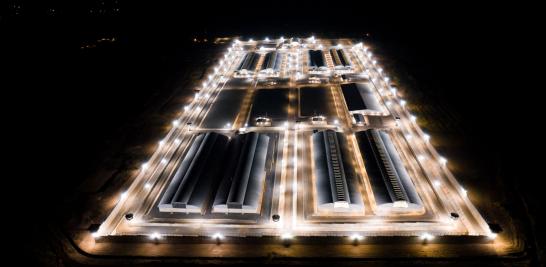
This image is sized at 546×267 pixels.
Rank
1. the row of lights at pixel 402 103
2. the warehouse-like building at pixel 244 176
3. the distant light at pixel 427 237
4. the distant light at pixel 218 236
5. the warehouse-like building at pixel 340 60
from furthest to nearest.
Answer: the warehouse-like building at pixel 340 60 → the row of lights at pixel 402 103 → the warehouse-like building at pixel 244 176 → the distant light at pixel 218 236 → the distant light at pixel 427 237

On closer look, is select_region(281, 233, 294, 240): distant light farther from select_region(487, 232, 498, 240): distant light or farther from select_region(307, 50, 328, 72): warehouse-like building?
select_region(307, 50, 328, 72): warehouse-like building

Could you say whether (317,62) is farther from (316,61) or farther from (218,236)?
(218,236)

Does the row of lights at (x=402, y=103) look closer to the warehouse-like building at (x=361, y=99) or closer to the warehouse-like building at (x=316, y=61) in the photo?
the warehouse-like building at (x=361, y=99)

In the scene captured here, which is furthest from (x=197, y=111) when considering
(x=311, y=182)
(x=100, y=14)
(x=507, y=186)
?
(x=100, y=14)

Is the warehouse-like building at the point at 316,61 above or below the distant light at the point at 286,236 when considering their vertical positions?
above

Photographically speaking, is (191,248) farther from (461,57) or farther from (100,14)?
(100,14)

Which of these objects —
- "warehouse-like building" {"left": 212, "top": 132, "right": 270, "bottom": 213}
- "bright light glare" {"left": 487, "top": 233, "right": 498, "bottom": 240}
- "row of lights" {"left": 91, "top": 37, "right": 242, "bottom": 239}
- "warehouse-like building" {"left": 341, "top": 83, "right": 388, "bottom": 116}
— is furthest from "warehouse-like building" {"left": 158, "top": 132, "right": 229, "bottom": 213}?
"bright light glare" {"left": 487, "top": 233, "right": 498, "bottom": 240}

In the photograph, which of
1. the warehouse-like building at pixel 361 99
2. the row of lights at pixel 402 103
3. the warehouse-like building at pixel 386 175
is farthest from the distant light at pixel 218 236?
the warehouse-like building at pixel 361 99
